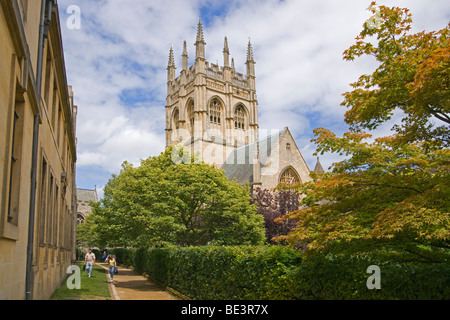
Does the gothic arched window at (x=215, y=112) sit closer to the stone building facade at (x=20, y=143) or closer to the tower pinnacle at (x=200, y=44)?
the tower pinnacle at (x=200, y=44)

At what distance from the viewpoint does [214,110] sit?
64312 millimetres

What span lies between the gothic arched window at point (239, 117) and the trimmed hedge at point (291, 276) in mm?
51337

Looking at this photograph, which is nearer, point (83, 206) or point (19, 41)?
point (19, 41)

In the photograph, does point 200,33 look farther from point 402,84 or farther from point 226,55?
point 402,84

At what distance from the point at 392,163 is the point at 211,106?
57905 millimetres

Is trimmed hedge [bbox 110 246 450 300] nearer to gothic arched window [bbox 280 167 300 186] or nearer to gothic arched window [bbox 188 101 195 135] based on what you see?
gothic arched window [bbox 280 167 300 186]

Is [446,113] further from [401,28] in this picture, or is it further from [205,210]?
[205,210]

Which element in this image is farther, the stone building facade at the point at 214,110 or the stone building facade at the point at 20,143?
the stone building facade at the point at 214,110

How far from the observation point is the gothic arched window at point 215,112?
209 feet

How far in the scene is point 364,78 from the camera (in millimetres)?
7703


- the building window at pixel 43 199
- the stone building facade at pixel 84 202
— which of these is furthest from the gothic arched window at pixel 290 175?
the stone building facade at pixel 84 202

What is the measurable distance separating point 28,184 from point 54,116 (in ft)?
22.1

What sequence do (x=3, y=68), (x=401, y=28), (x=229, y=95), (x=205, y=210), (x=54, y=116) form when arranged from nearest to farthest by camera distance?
1. (x=3, y=68)
2. (x=401, y=28)
3. (x=54, y=116)
4. (x=205, y=210)
5. (x=229, y=95)
